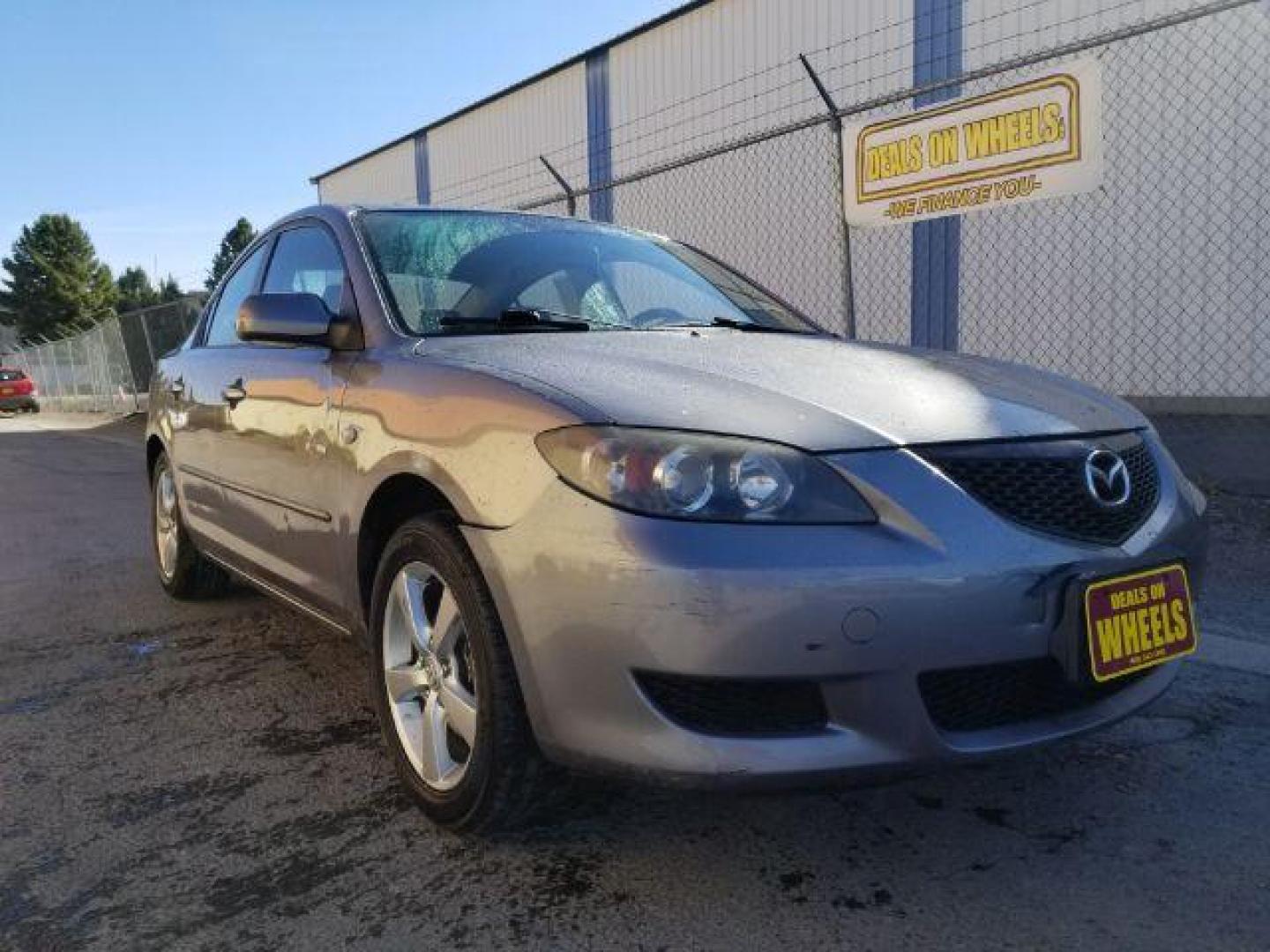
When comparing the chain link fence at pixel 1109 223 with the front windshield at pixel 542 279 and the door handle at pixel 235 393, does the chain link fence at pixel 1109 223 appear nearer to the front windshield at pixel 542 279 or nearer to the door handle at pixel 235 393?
the front windshield at pixel 542 279

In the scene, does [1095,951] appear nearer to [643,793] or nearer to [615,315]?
[643,793]

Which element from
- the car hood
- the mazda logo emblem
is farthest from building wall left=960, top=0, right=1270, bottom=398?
the mazda logo emblem

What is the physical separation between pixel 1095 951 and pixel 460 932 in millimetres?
1170

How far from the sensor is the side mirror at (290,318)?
2.83 metres

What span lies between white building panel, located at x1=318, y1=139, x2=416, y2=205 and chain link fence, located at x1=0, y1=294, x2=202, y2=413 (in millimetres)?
3688

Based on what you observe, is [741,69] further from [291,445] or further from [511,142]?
[291,445]

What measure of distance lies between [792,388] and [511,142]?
1447 cm

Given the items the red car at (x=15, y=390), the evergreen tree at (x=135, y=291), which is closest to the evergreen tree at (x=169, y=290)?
the evergreen tree at (x=135, y=291)

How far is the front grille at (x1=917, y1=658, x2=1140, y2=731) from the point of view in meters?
1.93

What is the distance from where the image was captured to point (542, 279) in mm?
3234

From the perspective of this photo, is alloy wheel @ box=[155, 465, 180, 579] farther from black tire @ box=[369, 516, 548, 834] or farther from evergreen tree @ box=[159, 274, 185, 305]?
evergreen tree @ box=[159, 274, 185, 305]

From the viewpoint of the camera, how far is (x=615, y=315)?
10.4 ft

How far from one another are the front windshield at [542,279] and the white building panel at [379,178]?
15566mm

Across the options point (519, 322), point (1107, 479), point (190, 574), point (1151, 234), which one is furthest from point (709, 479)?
point (1151, 234)
